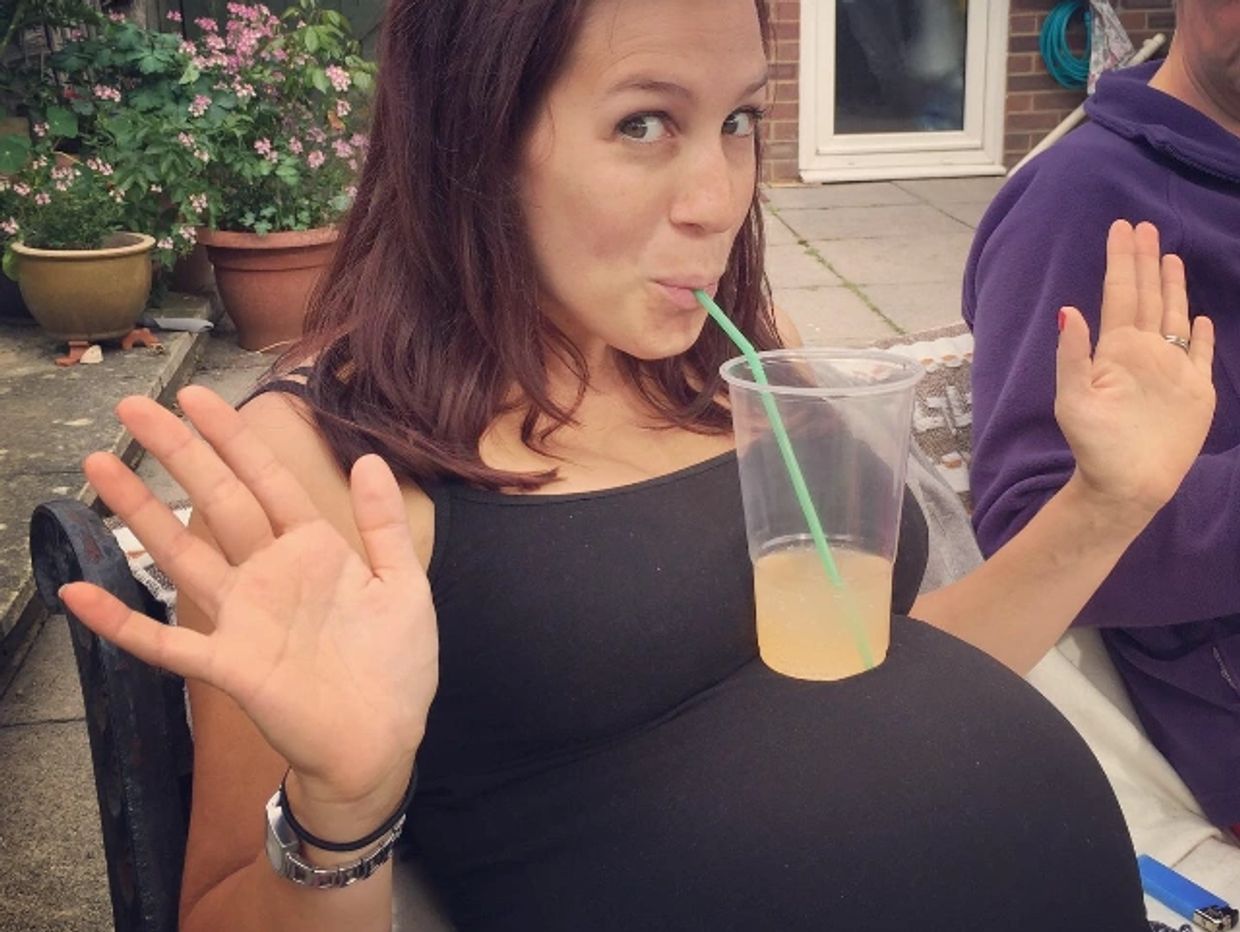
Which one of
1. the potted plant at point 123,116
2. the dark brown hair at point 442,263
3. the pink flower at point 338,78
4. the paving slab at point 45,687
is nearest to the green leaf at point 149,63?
the potted plant at point 123,116

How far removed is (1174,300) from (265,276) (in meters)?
4.32

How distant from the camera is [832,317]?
17.9 ft

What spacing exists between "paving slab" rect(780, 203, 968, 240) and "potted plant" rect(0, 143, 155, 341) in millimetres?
3188

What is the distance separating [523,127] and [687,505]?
1.50 feet

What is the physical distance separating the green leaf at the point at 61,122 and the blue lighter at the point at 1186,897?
15.7 feet

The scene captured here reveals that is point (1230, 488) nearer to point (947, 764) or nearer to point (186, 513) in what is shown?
point (947, 764)

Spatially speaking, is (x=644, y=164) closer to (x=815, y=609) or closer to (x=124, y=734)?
(x=815, y=609)

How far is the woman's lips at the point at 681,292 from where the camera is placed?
1551 mm

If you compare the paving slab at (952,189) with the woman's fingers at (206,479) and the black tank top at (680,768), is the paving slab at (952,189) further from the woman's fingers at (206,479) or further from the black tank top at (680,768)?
the woman's fingers at (206,479)

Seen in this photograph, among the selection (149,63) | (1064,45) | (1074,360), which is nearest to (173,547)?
(1074,360)

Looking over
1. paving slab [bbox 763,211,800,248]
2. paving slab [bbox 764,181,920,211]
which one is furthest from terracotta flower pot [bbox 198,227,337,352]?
paving slab [bbox 764,181,920,211]

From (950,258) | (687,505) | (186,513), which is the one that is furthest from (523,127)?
(950,258)

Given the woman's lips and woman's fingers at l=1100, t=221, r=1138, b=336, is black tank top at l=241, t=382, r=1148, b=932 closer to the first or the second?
the woman's lips

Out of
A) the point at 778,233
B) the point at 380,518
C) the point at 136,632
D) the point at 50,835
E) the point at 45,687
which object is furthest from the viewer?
the point at 778,233
